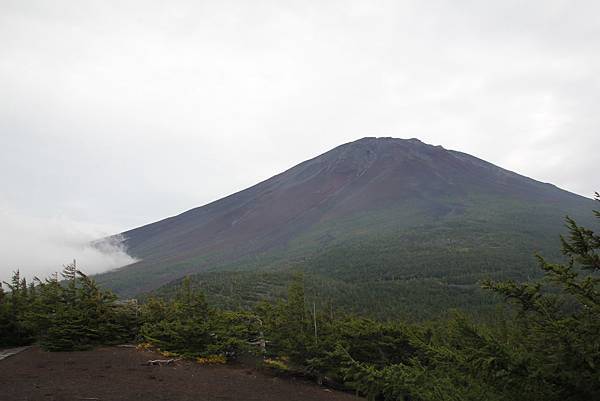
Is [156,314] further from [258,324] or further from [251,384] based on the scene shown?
[251,384]

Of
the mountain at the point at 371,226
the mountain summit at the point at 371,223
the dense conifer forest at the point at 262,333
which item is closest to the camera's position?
the dense conifer forest at the point at 262,333

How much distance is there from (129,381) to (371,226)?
3831 inches

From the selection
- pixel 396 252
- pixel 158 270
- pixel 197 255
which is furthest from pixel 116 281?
pixel 396 252

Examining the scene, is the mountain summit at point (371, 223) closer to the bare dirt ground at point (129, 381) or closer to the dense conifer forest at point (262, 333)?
the dense conifer forest at point (262, 333)

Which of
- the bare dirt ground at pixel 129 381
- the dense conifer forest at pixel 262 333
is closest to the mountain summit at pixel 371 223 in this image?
the dense conifer forest at pixel 262 333

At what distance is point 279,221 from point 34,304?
358 ft

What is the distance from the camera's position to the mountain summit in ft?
242

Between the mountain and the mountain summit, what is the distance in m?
0.35

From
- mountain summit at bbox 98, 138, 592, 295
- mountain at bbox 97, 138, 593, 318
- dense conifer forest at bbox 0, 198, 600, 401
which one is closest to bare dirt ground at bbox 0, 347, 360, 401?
dense conifer forest at bbox 0, 198, 600, 401

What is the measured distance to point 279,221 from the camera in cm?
12088

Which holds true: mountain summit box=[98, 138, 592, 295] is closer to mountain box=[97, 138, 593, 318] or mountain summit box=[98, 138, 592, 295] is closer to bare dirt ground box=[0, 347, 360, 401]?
mountain box=[97, 138, 593, 318]

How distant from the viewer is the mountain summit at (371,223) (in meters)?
73.6

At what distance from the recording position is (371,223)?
105625mm

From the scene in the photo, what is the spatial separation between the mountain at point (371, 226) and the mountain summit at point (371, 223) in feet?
1.16
